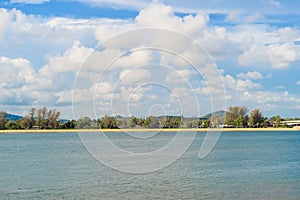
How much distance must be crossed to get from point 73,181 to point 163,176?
7.64 metres

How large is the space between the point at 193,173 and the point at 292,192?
1179 centimetres

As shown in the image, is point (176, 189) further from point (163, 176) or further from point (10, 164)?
point (10, 164)

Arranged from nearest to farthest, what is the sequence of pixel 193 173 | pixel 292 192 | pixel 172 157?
1. pixel 292 192
2. pixel 193 173
3. pixel 172 157

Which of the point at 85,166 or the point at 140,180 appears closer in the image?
the point at 140,180

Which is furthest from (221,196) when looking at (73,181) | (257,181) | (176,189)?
(73,181)

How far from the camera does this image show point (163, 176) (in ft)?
125

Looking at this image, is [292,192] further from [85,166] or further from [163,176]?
[85,166]

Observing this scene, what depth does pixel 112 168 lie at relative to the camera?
144ft

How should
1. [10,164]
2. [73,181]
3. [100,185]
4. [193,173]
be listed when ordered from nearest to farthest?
1. [100,185]
2. [73,181]
3. [193,173]
4. [10,164]

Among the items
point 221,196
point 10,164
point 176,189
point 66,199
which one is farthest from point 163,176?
point 10,164

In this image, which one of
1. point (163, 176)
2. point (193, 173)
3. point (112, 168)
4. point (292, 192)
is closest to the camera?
point (292, 192)


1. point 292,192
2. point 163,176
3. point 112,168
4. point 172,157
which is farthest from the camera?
point 172,157

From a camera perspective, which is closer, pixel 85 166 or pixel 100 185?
pixel 100 185

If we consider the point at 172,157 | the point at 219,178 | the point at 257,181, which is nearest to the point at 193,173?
the point at 219,178
